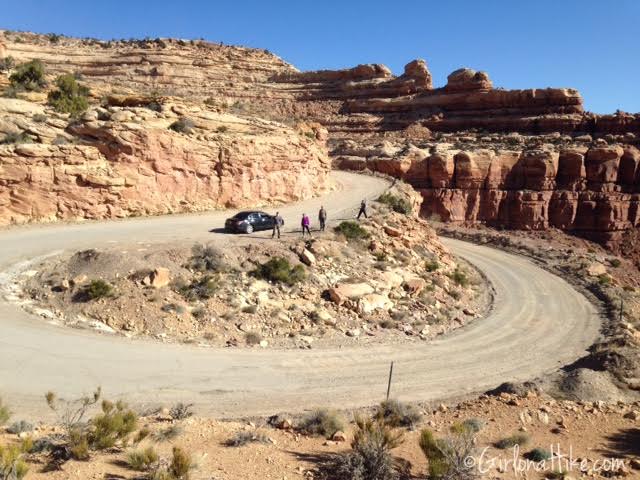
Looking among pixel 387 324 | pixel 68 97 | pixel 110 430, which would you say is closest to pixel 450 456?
pixel 110 430

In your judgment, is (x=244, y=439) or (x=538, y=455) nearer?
(x=538, y=455)

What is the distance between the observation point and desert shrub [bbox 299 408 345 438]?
402 inches

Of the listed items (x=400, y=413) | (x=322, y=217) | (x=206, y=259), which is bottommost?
(x=400, y=413)

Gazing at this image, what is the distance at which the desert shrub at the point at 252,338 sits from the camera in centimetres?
1613

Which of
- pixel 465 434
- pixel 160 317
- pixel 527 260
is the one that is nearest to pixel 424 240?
pixel 527 260

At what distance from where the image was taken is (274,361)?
1497cm

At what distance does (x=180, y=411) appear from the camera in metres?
10.9

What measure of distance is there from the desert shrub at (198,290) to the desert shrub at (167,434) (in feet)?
26.5

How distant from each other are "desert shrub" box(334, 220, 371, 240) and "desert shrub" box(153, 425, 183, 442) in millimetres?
16209

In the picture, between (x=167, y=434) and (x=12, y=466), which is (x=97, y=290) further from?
(x=12, y=466)

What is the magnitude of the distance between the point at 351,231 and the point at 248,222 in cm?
555

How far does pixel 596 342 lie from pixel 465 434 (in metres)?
15.7

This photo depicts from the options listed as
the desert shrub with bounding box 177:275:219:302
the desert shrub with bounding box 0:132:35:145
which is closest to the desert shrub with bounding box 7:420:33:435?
the desert shrub with bounding box 177:275:219:302

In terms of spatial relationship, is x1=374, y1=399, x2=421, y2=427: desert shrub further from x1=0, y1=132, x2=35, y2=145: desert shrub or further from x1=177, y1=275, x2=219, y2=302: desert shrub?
x1=0, y1=132, x2=35, y2=145: desert shrub
